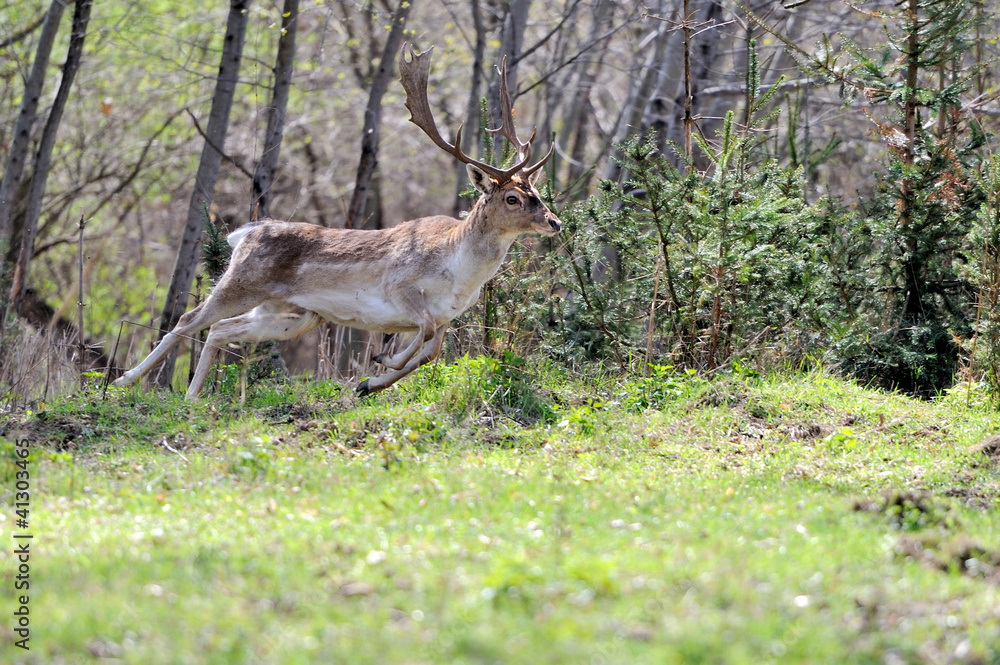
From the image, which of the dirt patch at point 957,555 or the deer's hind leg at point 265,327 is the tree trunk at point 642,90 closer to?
the deer's hind leg at point 265,327

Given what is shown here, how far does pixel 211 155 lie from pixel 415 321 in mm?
4734

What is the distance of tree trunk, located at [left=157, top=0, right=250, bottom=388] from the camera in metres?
12.6

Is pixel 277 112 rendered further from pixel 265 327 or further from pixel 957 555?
pixel 957 555

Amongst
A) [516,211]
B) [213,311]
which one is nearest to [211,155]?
[213,311]

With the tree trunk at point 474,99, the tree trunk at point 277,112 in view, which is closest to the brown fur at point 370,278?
the tree trunk at point 277,112

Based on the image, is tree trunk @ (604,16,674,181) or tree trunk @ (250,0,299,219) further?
tree trunk @ (604,16,674,181)

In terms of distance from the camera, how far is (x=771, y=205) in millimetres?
9586

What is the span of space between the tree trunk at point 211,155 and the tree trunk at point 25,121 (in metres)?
2.54

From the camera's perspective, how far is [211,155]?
12789 millimetres

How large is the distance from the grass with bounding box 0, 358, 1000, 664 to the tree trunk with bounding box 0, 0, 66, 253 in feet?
19.0

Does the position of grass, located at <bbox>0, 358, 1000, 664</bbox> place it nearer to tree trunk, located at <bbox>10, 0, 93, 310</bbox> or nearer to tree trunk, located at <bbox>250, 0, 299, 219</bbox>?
tree trunk, located at <bbox>250, 0, 299, 219</bbox>

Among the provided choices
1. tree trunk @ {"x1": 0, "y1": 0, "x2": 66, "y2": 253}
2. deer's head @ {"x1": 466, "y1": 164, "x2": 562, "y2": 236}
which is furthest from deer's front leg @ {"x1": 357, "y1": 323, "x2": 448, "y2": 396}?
tree trunk @ {"x1": 0, "y1": 0, "x2": 66, "y2": 253}

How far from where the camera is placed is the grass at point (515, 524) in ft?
14.3

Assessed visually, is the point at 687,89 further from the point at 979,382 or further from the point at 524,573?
the point at 524,573
